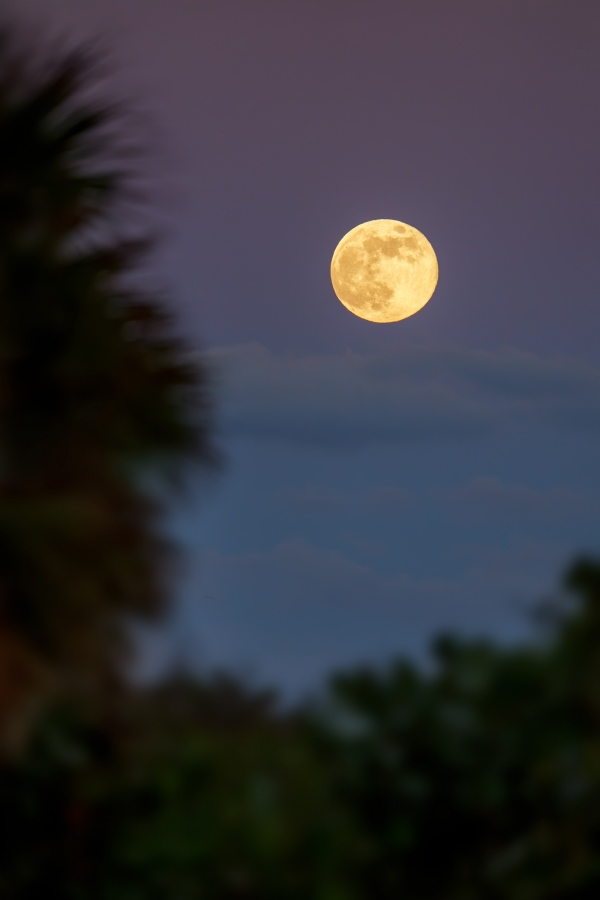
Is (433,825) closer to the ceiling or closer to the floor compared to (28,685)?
closer to the floor

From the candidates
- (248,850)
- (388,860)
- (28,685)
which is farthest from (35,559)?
(388,860)

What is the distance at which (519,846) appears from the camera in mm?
4516

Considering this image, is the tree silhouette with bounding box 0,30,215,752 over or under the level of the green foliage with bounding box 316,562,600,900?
over

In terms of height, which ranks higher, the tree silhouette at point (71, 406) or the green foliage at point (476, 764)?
the tree silhouette at point (71, 406)

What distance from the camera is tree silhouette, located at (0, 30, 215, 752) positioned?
11.9 ft

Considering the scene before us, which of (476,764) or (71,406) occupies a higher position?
(71,406)

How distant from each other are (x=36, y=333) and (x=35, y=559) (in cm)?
107

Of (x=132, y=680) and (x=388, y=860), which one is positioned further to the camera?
(x=388, y=860)

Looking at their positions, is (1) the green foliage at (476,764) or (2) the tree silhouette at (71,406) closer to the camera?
(2) the tree silhouette at (71,406)

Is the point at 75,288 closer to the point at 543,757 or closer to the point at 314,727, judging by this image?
the point at 314,727

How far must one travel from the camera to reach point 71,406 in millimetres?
4234

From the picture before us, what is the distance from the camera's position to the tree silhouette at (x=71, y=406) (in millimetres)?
3613

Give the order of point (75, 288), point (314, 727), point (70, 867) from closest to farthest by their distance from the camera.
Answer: point (70, 867)
point (75, 288)
point (314, 727)

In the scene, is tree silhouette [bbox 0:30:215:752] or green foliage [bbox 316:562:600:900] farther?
green foliage [bbox 316:562:600:900]
